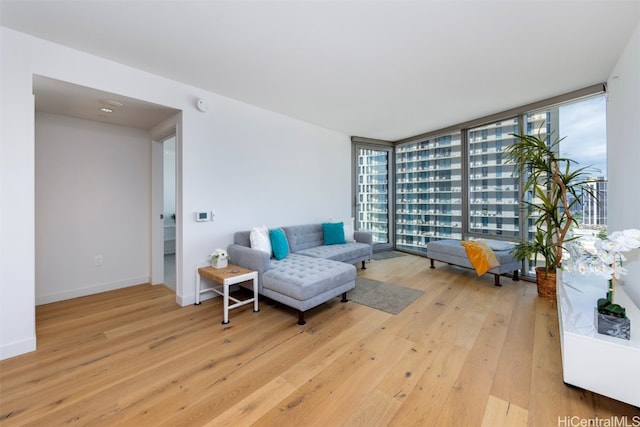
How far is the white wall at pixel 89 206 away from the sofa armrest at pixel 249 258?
5.33ft

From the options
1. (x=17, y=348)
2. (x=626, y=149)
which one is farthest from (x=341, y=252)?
(x=17, y=348)

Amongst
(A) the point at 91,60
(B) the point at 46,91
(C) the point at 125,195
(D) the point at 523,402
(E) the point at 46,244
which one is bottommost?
(D) the point at 523,402

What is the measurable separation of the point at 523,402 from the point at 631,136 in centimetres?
242

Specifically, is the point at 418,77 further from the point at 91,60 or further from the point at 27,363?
the point at 27,363

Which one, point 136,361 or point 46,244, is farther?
point 46,244

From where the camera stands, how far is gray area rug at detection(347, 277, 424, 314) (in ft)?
9.53

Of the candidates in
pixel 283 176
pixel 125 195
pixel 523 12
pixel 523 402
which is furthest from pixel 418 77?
pixel 125 195

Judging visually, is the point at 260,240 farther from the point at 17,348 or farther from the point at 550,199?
the point at 550,199

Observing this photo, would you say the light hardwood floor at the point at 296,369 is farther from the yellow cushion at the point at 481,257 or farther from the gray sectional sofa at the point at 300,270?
the yellow cushion at the point at 481,257

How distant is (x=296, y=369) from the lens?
1850mm

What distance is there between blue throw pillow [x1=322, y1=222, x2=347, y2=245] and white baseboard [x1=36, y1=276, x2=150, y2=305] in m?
2.75

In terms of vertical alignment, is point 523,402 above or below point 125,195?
below

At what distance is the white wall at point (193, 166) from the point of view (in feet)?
6.56

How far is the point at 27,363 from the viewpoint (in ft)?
6.31
